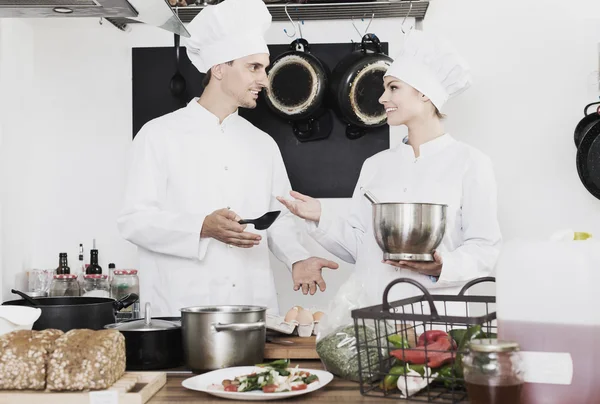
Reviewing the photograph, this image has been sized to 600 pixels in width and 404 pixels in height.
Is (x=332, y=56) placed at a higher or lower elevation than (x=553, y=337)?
higher

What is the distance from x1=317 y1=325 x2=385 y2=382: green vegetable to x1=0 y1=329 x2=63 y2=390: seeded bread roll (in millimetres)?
581

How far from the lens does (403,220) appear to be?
2148 mm

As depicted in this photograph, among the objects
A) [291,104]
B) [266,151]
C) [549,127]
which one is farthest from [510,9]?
[266,151]

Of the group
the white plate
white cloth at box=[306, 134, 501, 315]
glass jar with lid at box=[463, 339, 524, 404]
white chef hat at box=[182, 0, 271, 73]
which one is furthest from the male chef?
glass jar with lid at box=[463, 339, 524, 404]

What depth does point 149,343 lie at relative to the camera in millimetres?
1750

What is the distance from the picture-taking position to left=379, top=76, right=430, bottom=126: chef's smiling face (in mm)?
2818

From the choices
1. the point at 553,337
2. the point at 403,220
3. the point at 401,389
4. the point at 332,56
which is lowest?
the point at 401,389

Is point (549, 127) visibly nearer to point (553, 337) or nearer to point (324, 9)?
point (324, 9)

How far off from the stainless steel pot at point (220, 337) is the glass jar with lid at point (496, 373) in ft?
2.00

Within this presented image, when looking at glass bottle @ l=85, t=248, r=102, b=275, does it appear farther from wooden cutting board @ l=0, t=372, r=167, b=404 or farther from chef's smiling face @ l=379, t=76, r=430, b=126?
wooden cutting board @ l=0, t=372, r=167, b=404

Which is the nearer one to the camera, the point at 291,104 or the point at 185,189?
the point at 185,189

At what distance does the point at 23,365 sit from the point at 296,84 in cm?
216

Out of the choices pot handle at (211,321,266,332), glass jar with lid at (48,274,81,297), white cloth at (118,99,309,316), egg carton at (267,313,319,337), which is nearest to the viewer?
pot handle at (211,321,266,332)

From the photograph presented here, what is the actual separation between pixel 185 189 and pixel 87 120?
923 mm
